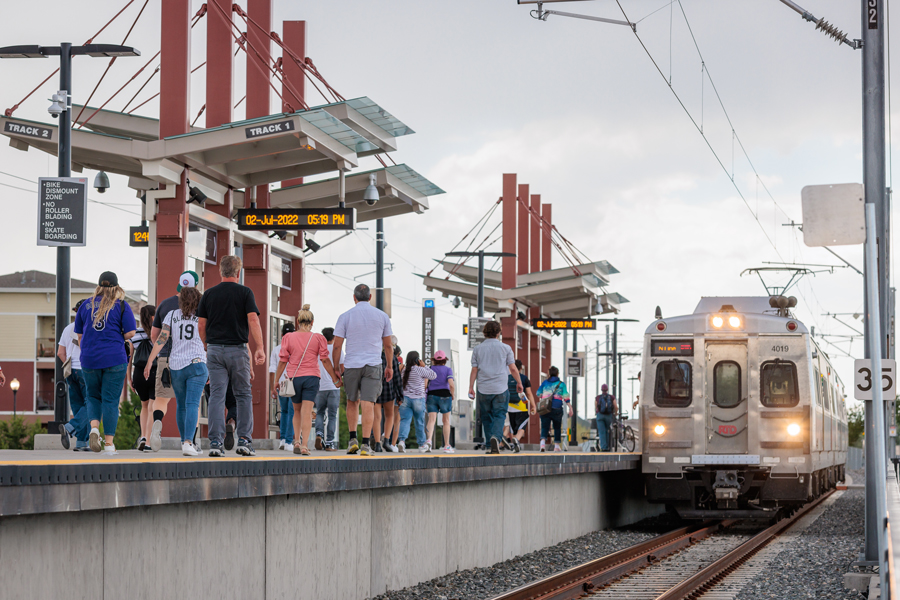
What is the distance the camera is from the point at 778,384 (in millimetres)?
18219

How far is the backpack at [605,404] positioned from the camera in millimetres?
27589

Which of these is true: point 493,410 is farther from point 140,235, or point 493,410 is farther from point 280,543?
point 140,235

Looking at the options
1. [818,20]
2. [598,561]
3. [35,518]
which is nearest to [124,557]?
[35,518]

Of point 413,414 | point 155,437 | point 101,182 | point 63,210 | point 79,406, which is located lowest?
point 155,437

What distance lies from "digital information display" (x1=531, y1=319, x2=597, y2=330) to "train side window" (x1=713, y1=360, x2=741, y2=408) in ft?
69.5

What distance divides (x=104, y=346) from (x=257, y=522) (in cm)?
314

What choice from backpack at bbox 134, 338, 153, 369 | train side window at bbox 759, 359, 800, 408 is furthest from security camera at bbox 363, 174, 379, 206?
backpack at bbox 134, 338, 153, 369

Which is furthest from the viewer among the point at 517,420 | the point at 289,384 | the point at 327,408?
the point at 517,420

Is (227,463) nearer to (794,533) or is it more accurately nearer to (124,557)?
(124,557)

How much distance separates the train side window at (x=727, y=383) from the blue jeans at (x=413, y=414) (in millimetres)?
4602

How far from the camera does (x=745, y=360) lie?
733 inches

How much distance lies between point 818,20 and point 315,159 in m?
9.03

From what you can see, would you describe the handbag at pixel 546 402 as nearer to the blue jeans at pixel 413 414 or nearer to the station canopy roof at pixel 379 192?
the blue jeans at pixel 413 414

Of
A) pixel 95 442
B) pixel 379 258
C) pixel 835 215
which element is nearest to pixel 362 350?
pixel 95 442
